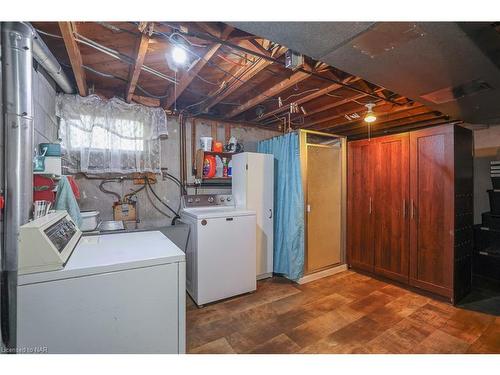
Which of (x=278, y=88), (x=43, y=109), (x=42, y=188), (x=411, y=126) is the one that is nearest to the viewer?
(x=42, y=188)

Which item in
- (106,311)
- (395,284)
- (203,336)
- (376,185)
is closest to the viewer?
(106,311)

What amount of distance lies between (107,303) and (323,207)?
280 centimetres

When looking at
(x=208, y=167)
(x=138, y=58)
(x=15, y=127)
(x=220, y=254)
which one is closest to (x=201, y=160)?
(x=208, y=167)

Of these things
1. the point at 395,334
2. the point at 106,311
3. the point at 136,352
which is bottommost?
the point at 395,334

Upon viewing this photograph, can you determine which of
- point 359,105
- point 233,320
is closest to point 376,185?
point 359,105

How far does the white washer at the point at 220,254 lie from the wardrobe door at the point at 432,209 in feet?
6.58

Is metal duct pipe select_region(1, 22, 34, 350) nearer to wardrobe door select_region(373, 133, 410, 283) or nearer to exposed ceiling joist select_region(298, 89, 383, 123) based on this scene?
exposed ceiling joist select_region(298, 89, 383, 123)

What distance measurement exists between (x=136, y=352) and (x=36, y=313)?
0.53 metres

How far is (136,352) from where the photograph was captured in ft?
4.24

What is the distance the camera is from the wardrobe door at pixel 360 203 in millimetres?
3318

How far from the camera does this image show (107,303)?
1229 mm

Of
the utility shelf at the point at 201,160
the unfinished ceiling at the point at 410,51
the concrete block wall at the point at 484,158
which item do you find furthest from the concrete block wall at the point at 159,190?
the concrete block wall at the point at 484,158

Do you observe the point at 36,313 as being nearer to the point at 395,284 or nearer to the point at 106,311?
the point at 106,311

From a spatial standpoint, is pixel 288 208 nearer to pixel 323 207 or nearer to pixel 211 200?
pixel 323 207
